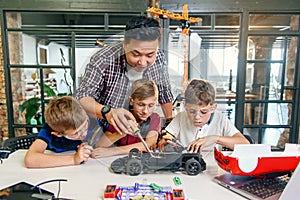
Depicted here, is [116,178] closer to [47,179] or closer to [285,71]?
[47,179]

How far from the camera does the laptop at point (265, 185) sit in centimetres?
62

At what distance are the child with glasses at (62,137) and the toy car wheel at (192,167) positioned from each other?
40 cm

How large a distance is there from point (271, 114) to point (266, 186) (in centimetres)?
204

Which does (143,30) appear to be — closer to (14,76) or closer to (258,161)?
(258,161)

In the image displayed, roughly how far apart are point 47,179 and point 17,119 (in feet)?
6.22

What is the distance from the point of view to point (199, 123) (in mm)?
960

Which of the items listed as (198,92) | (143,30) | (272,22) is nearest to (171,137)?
(198,92)

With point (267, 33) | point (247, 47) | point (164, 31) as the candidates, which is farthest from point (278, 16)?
point (164, 31)

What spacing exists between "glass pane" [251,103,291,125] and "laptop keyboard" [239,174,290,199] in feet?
6.07

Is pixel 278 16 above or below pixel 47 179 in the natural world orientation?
above

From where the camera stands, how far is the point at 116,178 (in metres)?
0.82

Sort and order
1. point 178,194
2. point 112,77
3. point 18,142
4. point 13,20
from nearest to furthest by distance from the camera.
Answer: point 178,194
point 112,77
point 18,142
point 13,20

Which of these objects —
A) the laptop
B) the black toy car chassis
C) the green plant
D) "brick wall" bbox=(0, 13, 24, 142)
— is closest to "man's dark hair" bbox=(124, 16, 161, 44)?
the black toy car chassis

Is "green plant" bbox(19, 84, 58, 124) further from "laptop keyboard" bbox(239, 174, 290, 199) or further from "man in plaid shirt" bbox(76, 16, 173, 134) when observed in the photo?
"laptop keyboard" bbox(239, 174, 290, 199)
